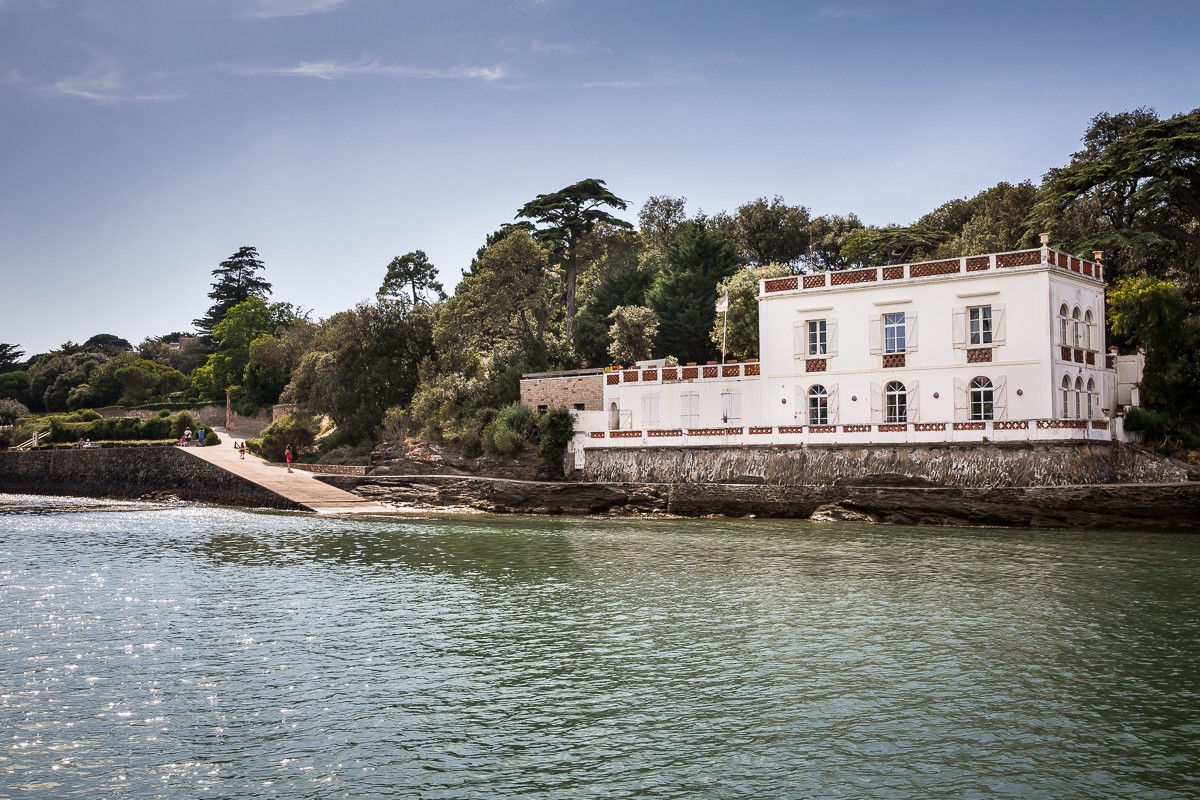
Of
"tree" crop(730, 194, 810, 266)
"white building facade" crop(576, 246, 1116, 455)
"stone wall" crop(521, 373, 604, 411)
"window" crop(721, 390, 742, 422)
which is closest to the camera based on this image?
"white building facade" crop(576, 246, 1116, 455)

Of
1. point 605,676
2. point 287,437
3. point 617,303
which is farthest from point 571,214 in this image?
point 605,676

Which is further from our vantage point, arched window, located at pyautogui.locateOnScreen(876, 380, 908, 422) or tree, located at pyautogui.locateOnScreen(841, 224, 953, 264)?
tree, located at pyautogui.locateOnScreen(841, 224, 953, 264)

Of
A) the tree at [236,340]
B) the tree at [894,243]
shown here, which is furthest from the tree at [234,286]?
the tree at [894,243]

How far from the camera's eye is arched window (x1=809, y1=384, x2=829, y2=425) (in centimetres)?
4466

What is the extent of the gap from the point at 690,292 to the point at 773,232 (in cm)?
1775

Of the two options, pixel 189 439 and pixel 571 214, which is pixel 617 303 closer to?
pixel 571 214

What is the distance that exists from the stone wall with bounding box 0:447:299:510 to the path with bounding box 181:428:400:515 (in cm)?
61

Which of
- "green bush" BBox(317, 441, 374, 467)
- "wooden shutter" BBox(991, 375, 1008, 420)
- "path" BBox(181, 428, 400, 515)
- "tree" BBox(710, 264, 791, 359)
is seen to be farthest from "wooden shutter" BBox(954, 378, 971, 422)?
"green bush" BBox(317, 441, 374, 467)

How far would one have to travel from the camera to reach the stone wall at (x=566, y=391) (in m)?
51.5

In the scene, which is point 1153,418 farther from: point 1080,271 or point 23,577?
point 23,577

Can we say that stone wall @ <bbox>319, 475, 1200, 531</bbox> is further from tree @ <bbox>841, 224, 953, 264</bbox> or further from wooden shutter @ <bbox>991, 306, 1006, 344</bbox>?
tree @ <bbox>841, 224, 953, 264</bbox>

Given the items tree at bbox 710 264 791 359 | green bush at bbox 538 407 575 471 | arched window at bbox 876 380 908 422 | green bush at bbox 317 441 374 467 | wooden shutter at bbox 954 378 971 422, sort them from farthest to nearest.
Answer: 1. green bush at bbox 317 441 374 467
2. tree at bbox 710 264 791 359
3. green bush at bbox 538 407 575 471
4. arched window at bbox 876 380 908 422
5. wooden shutter at bbox 954 378 971 422

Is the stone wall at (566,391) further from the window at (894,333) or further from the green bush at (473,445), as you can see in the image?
the window at (894,333)

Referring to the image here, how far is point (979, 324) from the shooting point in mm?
41188
